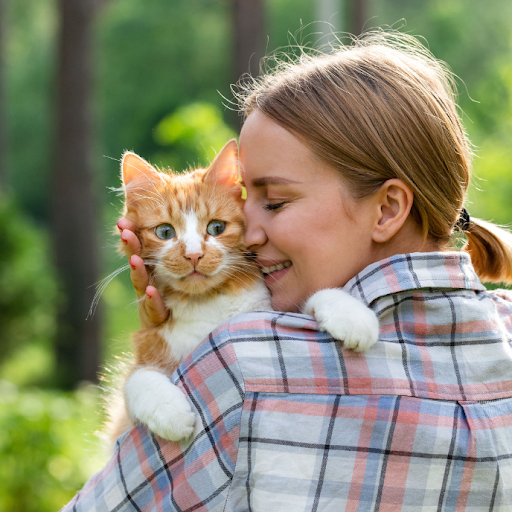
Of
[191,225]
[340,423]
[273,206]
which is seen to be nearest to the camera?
[340,423]

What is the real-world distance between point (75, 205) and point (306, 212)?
703 cm

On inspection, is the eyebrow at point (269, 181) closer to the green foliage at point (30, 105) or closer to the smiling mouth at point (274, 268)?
the smiling mouth at point (274, 268)

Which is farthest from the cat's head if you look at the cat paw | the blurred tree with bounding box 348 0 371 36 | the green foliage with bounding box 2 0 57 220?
the green foliage with bounding box 2 0 57 220

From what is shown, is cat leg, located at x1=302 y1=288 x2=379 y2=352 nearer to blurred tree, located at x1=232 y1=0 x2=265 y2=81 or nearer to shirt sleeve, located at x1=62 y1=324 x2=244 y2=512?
shirt sleeve, located at x1=62 y1=324 x2=244 y2=512

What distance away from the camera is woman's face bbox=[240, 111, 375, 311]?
1691mm

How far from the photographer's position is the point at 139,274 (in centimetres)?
194

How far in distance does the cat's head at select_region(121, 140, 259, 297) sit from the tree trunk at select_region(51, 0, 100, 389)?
622 centimetres

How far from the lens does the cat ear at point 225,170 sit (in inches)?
81.0

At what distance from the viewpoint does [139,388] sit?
1.74 meters

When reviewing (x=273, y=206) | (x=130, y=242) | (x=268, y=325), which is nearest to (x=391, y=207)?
(x=273, y=206)

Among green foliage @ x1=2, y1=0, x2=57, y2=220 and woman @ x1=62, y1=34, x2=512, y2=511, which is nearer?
woman @ x1=62, y1=34, x2=512, y2=511

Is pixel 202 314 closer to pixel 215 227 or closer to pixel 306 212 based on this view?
pixel 215 227

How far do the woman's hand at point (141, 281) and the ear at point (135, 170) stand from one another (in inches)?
7.7

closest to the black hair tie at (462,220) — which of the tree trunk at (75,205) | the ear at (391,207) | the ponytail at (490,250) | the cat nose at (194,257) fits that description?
the ponytail at (490,250)
